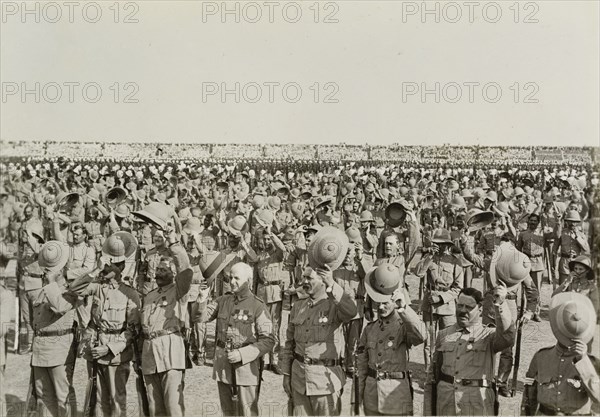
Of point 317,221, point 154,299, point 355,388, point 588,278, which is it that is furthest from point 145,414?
point 317,221

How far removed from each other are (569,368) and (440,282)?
11.3 ft

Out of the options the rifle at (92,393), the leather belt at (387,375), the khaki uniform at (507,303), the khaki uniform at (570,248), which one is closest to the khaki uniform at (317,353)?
the leather belt at (387,375)

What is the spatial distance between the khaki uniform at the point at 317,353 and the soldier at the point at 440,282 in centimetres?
264

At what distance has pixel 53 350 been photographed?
20.5 feet

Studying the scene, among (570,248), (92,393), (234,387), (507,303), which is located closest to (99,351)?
(92,393)

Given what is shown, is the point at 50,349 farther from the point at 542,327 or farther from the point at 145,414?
the point at 542,327

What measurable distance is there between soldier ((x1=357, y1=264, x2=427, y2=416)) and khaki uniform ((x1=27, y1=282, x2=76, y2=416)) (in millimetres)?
3142

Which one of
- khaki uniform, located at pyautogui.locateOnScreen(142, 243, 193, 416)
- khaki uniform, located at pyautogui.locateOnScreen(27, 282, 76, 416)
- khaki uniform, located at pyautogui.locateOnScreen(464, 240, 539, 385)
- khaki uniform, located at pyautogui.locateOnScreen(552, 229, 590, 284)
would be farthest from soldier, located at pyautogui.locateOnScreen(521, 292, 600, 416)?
khaki uniform, located at pyautogui.locateOnScreen(552, 229, 590, 284)

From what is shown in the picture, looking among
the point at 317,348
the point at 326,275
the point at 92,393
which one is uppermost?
the point at 326,275

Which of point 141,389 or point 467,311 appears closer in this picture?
point 467,311

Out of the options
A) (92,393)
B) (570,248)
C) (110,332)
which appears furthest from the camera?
(570,248)

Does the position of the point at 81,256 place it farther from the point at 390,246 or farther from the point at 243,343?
the point at 390,246

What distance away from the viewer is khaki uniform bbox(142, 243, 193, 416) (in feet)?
19.6

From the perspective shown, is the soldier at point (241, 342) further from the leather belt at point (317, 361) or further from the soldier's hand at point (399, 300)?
the soldier's hand at point (399, 300)
